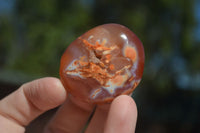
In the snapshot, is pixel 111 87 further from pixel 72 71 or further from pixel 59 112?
pixel 59 112

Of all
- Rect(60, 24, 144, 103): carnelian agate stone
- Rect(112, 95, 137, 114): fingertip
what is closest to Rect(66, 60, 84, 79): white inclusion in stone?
Rect(60, 24, 144, 103): carnelian agate stone

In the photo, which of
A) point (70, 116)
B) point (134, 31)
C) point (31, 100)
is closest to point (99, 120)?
point (70, 116)

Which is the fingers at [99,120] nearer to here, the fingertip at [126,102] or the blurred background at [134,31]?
the fingertip at [126,102]

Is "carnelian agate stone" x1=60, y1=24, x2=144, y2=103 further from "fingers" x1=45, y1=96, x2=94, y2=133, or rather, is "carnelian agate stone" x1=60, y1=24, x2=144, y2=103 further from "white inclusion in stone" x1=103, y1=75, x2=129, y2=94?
"fingers" x1=45, y1=96, x2=94, y2=133

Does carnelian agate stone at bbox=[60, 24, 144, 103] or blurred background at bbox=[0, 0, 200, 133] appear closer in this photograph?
carnelian agate stone at bbox=[60, 24, 144, 103]

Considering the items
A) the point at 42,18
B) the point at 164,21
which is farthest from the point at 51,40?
the point at 164,21

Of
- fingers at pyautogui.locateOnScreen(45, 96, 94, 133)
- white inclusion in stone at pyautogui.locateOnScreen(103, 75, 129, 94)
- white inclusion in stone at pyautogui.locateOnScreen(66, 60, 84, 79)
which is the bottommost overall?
fingers at pyautogui.locateOnScreen(45, 96, 94, 133)

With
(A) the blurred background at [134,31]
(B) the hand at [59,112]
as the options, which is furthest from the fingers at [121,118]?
(A) the blurred background at [134,31]
